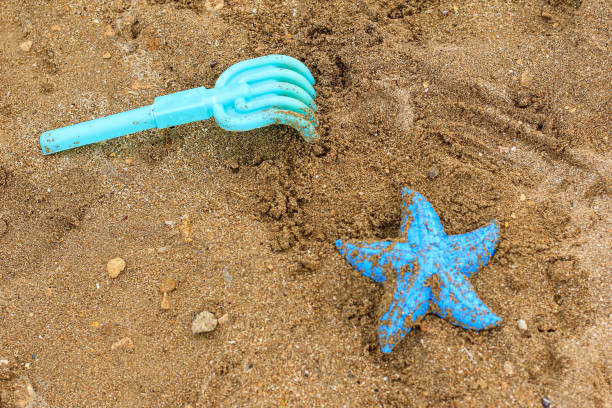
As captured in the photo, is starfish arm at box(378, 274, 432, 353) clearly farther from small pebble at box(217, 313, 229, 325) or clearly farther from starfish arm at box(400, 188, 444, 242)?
small pebble at box(217, 313, 229, 325)

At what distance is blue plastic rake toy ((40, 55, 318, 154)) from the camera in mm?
2918

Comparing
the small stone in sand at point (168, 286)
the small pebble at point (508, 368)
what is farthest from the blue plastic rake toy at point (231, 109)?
the small pebble at point (508, 368)

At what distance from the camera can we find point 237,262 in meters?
2.85

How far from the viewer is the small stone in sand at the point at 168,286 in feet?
9.23

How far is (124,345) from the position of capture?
2.71 meters

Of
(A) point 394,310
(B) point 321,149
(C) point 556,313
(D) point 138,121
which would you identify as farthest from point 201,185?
(C) point 556,313

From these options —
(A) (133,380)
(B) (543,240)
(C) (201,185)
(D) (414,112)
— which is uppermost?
(D) (414,112)

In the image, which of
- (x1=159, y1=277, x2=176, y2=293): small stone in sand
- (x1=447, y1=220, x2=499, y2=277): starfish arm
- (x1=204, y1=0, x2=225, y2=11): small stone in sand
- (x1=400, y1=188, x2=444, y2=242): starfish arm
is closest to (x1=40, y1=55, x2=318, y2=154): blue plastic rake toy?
(x1=400, y1=188, x2=444, y2=242): starfish arm

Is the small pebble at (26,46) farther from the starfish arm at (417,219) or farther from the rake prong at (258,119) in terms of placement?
the starfish arm at (417,219)

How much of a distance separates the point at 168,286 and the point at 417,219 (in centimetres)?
157

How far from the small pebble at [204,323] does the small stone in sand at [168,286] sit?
0.86 ft

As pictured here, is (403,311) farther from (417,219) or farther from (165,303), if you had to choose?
(165,303)

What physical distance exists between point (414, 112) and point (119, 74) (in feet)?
7.21

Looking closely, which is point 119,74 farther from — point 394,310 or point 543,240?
point 543,240
